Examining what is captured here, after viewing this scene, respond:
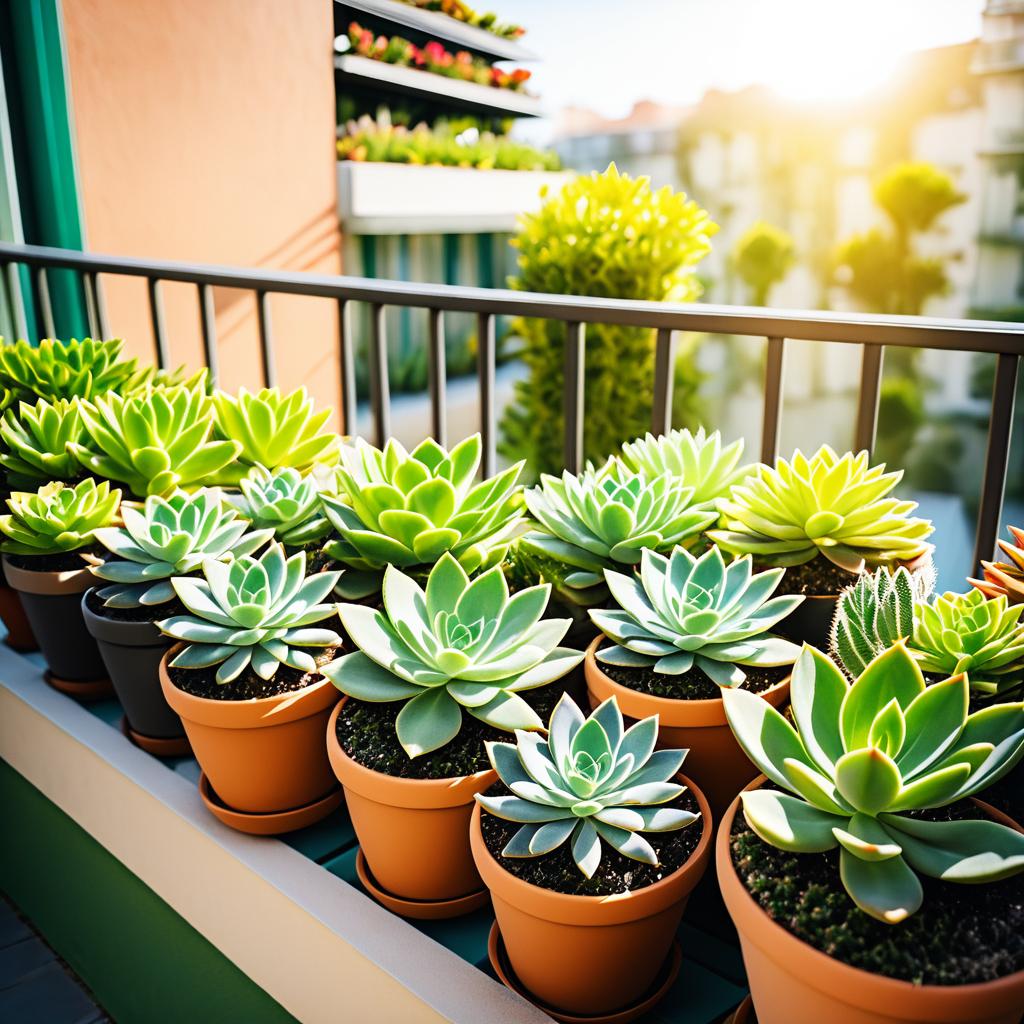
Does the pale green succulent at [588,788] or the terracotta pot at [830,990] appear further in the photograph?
the pale green succulent at [588,788]

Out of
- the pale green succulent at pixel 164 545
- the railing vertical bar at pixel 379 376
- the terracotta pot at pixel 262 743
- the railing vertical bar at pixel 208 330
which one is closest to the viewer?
the terracotta pot at pixel 262 743

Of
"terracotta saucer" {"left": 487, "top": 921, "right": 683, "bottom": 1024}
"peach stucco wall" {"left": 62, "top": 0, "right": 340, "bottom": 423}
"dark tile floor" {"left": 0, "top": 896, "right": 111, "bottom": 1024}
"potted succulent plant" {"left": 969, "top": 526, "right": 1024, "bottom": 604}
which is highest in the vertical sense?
"peach stucco wall" {"left": 62, "top": 0, "right": 340, "bottom": 423}

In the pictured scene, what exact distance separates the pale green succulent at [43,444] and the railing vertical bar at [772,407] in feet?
3.62

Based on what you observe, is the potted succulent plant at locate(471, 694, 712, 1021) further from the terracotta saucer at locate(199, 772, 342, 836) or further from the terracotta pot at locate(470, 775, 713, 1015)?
the terracotta saucer at locate(199, 772, 342, 836)

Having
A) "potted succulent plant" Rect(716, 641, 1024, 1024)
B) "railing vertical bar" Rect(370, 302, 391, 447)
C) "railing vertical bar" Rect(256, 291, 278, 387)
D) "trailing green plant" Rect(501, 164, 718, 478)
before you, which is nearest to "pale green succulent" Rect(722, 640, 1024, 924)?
"potted succulent plant" Rect(716, 641, 1024, 1024)

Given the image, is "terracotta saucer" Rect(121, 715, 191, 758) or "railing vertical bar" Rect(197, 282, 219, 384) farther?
"railing vertical bar" Rect(197, 282, 219, 384)

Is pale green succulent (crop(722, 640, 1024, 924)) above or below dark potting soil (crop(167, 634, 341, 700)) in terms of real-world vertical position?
above

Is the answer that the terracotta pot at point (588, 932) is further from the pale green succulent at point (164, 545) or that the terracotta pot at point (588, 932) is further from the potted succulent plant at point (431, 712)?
the pale green succulent at point (164, 545)

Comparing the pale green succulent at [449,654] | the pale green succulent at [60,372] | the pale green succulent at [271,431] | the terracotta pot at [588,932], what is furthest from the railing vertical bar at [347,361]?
the terracotta pot at [588,932]

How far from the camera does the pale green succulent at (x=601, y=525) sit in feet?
3.31

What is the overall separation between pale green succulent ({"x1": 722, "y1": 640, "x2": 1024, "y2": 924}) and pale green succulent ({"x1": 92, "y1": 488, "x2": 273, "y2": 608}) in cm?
65

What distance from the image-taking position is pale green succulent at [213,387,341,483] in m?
1.31

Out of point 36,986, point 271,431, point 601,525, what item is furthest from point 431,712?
point 36,986

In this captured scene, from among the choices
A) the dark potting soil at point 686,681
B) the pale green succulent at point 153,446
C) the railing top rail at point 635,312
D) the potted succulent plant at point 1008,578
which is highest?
the railing top rail at point 635,312
